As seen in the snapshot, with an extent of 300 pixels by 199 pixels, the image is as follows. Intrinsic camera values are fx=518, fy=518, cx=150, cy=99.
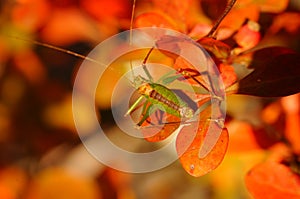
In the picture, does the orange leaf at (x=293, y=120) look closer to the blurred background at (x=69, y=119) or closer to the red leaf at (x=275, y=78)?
the blurred background at (x=69, y=119)

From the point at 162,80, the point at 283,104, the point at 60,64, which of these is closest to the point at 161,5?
the point at 162,80

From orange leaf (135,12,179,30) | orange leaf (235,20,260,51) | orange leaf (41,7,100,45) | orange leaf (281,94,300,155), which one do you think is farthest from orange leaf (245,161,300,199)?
orange leaf (41,7,100,45)

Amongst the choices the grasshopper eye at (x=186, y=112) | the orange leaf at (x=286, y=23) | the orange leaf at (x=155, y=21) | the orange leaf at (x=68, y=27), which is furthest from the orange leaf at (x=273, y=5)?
the orange leaf at (x=68, y=27)

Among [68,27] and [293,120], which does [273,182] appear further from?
[68,27]

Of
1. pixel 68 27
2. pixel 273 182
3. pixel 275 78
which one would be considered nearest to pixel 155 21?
pixel 275 78

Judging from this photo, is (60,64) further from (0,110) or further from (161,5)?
(161,5)

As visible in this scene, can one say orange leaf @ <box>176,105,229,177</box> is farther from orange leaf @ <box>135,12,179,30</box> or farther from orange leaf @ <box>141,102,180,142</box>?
orange leaf @ <box>135,12,179,30</box>
